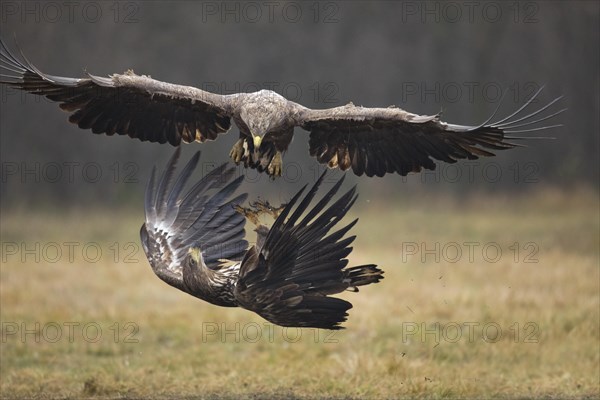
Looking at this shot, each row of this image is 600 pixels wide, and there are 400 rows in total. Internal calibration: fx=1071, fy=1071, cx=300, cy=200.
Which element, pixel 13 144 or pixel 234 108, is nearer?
pixel 234 108

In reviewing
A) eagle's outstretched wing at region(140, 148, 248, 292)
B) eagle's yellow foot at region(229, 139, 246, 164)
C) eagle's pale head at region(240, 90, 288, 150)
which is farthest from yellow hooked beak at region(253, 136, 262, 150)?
eagle's outstretched wing at region(140, 148, 248, 292)

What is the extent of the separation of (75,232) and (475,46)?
324 inches

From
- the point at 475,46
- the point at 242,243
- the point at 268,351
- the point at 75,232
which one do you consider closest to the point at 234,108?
the point at 242,243

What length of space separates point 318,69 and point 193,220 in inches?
456

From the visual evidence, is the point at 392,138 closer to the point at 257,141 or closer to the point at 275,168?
the point at 275,168

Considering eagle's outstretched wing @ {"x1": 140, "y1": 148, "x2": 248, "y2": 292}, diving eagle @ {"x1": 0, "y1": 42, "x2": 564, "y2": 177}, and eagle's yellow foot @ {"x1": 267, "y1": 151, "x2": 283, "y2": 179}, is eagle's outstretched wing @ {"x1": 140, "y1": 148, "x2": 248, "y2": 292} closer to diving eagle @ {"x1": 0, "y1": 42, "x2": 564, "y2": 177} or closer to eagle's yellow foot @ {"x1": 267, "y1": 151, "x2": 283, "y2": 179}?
diving eagle @ {"x1": 0, "y1": 42, "x2": 564, "y2": 177}

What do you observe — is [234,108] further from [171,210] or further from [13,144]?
[13,144]

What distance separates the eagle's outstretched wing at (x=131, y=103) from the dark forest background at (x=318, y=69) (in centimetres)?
980

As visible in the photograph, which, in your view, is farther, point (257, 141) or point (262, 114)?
point (262, 114)

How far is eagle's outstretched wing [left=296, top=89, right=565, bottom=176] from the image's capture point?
26.3 feet

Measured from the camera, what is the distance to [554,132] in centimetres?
1986

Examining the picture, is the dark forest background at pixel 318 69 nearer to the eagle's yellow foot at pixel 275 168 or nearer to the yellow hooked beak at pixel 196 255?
the eagle's yellow foot at pixel 275 168

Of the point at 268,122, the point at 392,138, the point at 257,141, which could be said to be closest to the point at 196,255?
the point at 257,141

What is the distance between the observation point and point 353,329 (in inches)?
442
